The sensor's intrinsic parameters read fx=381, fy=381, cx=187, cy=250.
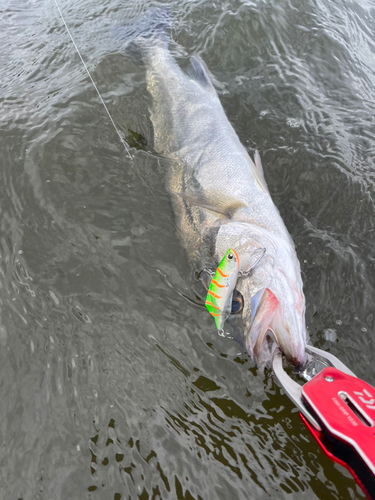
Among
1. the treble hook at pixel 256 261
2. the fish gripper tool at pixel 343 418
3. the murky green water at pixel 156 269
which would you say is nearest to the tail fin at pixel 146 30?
the murky green water at pixel 156 269

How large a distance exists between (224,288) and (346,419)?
3.97 feet

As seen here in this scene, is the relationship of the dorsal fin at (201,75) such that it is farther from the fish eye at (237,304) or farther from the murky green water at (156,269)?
the fish eye at (237,304)

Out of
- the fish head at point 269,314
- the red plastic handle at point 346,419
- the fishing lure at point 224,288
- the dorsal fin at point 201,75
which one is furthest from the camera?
the dorsal fin at point 201,75

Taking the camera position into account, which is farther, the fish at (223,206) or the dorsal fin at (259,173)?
the dorsal fin at (259,173)

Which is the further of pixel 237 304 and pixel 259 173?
pixel 259 173

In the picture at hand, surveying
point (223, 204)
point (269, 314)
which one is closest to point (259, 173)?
point (223, 204)

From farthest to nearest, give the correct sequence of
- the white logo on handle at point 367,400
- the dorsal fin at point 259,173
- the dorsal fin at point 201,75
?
the dorsal fin at point 201,75
the dorsal fin at point 259,173
the white logo on handle at point 367,400

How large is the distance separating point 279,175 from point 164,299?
1836 mm

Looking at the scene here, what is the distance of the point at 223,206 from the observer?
350 cm

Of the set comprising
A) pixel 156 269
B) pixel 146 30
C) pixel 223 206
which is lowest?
pixel 156 269

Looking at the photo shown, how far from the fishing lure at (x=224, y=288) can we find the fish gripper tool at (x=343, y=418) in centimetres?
73

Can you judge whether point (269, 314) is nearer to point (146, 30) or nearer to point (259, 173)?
point (259, 173)

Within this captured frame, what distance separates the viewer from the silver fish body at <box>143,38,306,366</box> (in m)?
2.62

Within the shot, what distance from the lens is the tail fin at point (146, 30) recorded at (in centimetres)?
527
